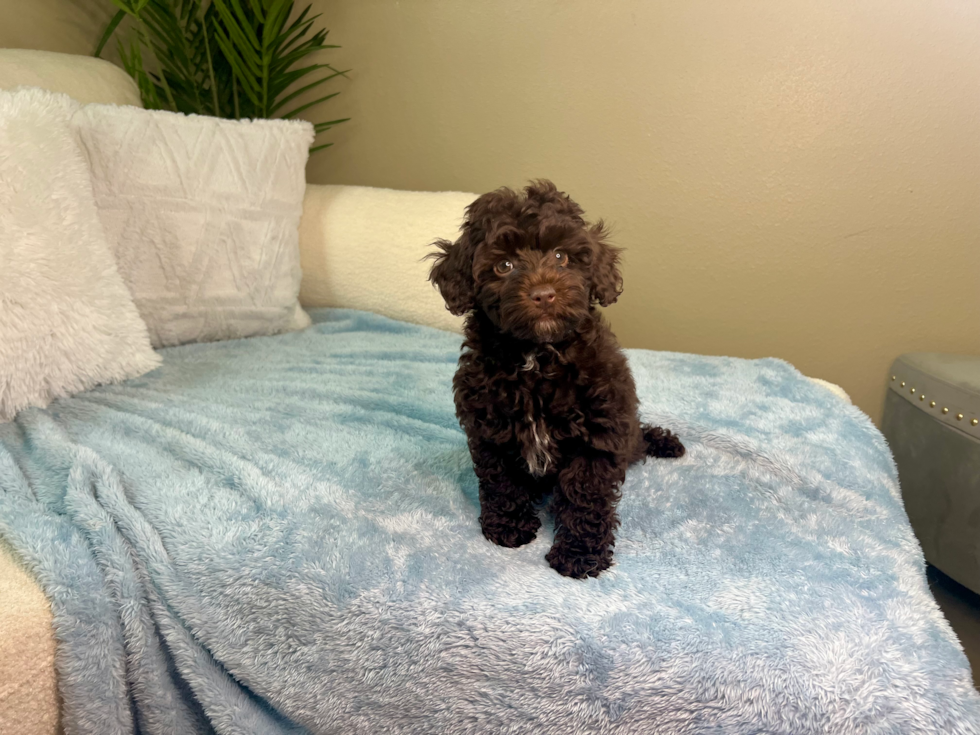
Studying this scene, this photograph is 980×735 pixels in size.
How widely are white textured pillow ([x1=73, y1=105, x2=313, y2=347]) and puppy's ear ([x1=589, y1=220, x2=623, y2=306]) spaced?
1.30 metres

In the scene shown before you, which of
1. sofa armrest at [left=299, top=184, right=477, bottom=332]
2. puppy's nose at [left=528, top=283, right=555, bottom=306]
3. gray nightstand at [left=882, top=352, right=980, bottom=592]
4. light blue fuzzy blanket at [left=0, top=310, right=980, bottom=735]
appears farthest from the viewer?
sofa armrest at [left=299, top=184, right=477, bottom=332]

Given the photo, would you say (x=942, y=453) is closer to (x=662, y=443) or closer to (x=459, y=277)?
(x=662, y=443)

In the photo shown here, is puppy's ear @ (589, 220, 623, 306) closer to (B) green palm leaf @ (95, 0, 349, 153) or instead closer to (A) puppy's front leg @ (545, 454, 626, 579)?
(A) puppy's front leg @ (545, 454, 626, 579)

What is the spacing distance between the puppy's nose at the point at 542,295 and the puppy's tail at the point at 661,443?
1.84ft

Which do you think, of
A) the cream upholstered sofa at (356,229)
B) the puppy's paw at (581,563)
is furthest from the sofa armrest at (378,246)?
the puppy's paw at (581,563)

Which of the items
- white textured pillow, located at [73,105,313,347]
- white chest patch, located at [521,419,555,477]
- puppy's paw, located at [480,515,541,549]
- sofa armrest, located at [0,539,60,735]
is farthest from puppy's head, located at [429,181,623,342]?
white textured pillow, located at [73,105,313,347]

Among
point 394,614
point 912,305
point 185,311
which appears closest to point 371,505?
point 394,614

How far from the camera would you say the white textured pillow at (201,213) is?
1854 mm

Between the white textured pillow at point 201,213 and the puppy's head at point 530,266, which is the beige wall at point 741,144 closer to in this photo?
the white textured pillow at point 201,213

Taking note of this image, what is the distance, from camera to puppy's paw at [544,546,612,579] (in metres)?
1.14

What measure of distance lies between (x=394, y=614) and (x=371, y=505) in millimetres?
290

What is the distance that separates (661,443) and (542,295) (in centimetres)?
62

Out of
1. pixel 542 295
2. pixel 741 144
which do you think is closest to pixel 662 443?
pixel 542 295

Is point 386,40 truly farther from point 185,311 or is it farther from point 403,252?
point 185,311
